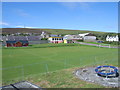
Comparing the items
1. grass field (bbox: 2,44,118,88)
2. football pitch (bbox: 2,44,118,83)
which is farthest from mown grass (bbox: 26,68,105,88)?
football pitch (bbox: 2,44,118,83)

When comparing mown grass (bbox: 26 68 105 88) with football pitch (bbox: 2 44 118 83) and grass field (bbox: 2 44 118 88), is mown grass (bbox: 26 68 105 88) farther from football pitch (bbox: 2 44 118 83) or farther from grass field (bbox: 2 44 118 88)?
football pitch (bbox: 2 44 118 83)

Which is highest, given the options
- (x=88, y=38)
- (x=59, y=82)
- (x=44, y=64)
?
(x=88, y=38)

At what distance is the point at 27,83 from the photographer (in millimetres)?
7008

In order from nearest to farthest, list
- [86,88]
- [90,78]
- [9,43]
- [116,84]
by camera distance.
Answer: [86,88]
[116,84]
[90,78]
[9,43]

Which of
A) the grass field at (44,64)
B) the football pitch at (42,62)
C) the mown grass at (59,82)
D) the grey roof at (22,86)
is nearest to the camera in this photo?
the grey roof at (22,86)

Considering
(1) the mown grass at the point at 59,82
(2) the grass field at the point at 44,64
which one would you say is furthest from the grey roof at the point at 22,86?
(2) the grass field at the point at 44,64

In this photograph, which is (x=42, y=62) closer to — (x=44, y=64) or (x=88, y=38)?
(x=44, y=64)

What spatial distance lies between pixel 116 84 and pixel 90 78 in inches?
66.5

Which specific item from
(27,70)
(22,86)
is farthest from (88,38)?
(22,86)

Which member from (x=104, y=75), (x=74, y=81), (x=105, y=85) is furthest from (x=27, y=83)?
(x=104, y=75)

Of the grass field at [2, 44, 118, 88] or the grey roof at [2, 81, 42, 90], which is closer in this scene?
the grey roof at [2, 81, 42, 90]

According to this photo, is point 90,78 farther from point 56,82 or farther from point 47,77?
point 47,77

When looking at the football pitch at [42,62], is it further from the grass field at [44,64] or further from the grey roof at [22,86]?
the grey roof at [22,86]

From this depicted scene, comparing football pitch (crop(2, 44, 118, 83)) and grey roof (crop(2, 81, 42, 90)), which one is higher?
football pitch (crop(2, 44, 118, 83))
